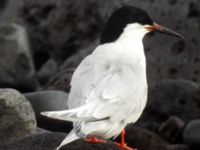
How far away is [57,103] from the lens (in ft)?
33.8

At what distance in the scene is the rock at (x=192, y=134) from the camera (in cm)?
988

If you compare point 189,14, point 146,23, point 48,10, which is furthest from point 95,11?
point 146,23

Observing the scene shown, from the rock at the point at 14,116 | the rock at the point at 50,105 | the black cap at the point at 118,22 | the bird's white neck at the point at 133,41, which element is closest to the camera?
the bird's white neck at the point at 133,41

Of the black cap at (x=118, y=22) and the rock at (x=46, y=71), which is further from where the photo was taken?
the rock at (x=46, y=71)

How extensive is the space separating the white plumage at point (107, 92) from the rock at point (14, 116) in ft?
4.62

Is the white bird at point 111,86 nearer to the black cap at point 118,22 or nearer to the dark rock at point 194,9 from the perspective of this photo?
the black cap at point 118,22

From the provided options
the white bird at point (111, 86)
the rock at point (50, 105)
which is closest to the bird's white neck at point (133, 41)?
the white bird at point (111, 86)

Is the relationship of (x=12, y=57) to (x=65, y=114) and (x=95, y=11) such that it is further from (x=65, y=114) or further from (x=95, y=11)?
(x=65, y=114)

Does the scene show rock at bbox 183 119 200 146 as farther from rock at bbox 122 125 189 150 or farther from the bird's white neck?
the bird's white neck

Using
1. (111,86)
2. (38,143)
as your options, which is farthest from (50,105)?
(111,86)

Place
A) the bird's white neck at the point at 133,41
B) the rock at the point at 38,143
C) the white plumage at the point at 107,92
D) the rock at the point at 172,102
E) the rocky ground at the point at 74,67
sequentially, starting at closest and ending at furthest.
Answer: the white plumage at the point at 107,92, the rock at the point at 38,143, the bird's white neck at the point at 133,41, the rocky ground at the point at 74,67, the rock at the point at 172,102

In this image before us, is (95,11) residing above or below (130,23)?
below

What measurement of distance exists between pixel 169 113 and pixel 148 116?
0.87 feet

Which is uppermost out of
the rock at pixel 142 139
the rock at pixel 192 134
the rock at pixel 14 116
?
the rock at pixel 14 116
